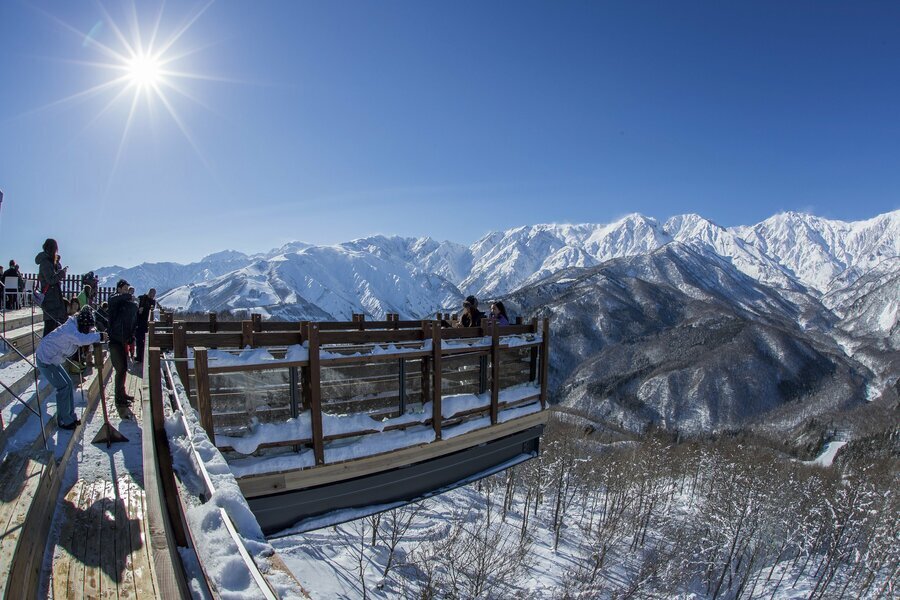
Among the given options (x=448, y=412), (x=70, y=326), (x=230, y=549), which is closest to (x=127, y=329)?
(x=70, y=326)

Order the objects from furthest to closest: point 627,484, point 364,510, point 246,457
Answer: point 627,484
point 364,510
point 246,457

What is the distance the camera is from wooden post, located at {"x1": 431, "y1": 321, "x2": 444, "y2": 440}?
583 cm

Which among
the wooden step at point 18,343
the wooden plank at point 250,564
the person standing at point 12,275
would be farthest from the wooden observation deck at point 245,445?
the person standing at point 12,275

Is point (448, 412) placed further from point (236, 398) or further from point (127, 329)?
point (127, 329)

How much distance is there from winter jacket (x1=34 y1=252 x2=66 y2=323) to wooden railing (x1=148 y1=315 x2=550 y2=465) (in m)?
2.87

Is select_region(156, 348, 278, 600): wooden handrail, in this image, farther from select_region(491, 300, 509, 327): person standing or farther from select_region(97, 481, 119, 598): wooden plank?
select_region(491, 300, 509, 327): person standing

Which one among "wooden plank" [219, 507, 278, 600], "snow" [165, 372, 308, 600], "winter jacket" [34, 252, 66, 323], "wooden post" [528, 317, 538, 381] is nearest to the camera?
"wooden plank" [219, 507, 278, 600]

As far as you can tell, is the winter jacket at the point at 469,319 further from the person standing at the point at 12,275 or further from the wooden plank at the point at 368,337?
the person standing at the point at 12,275

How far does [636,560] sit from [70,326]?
42673 mm

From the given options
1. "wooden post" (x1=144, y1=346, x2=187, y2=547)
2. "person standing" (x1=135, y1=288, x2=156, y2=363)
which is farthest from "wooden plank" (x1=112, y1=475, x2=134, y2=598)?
"person standing" (x1=135, y1=288, x2=156, y2=363)

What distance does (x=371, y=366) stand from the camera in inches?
223

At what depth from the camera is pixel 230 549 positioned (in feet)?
6.24

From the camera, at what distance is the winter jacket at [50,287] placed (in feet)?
25.5

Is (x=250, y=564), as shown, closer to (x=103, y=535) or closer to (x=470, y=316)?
(x=103, y=535)
